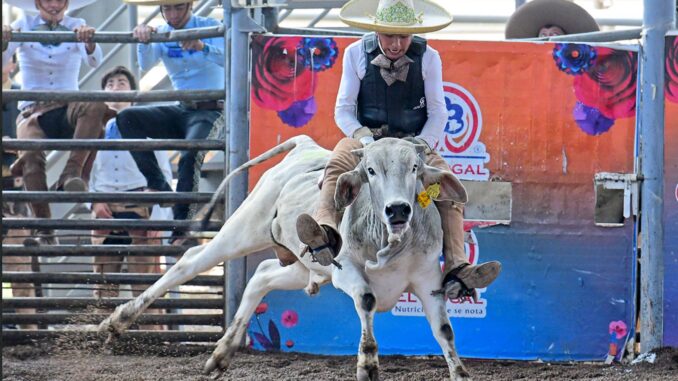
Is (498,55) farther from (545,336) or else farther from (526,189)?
(545,336)

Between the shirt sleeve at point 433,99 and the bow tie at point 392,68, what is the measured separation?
12 centimetres

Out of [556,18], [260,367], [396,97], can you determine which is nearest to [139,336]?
[260,367]

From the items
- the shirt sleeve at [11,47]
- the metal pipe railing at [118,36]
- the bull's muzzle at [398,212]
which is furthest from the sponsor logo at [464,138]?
the shirt sleeve at [11,47]

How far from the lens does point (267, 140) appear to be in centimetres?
667

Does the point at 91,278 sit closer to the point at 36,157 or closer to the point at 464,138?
the point at 36,157

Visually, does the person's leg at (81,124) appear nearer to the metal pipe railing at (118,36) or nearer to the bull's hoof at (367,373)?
the metal pipe railing at (118,36)

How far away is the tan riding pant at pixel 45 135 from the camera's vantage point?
745 centimetres

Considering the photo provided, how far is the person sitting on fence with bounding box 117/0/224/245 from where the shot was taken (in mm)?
7148

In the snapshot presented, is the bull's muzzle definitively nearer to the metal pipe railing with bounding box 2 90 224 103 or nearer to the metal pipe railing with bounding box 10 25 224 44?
the metal pipe railing with bounding box 2 90 224 103

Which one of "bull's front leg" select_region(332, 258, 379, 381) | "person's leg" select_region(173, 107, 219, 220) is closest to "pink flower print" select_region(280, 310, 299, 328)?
→ "person's leg" select_region(173, 107, 219, 220)

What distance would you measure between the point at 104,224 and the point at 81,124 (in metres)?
0.81

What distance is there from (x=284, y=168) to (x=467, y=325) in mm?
1589

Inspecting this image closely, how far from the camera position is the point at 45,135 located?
7.66 m

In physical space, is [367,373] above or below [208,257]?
below
